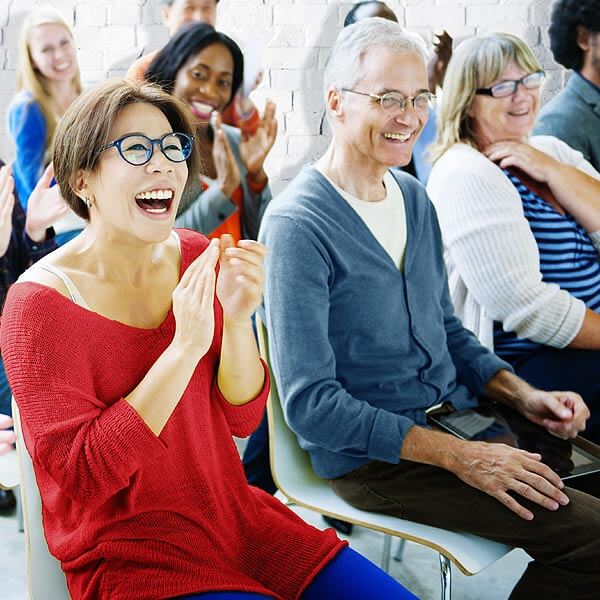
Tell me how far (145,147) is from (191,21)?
146 cm

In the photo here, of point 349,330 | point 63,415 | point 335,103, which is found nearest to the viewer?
point 63,415

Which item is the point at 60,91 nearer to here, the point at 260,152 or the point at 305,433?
the point at 260,152

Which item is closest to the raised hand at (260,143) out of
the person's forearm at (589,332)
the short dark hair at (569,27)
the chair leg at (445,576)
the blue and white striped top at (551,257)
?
the blue and white striped top at (551,257)

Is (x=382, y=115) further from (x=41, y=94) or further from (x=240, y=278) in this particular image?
(x=41, y=94)

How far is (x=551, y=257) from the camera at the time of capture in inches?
80.7

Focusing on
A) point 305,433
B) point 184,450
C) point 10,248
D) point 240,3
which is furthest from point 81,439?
point 240,3

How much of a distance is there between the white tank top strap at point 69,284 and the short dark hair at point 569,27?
219 cm

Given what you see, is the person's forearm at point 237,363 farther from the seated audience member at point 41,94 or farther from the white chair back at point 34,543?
the seated audience member at point 41,94

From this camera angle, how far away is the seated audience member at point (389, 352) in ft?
4.75

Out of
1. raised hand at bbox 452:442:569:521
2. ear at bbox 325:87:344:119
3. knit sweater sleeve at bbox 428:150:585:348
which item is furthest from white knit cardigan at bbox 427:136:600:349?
raised hand at bbox 452:442:569:521

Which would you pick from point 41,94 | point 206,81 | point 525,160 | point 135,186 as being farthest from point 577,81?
point 135,186

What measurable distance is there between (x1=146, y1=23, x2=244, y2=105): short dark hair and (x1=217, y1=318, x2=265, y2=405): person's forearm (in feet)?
4.12

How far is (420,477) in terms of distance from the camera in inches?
60.0

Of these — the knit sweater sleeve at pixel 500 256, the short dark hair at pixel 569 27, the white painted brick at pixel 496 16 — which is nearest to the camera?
the knit sweater sleeve at pixel 500 256
